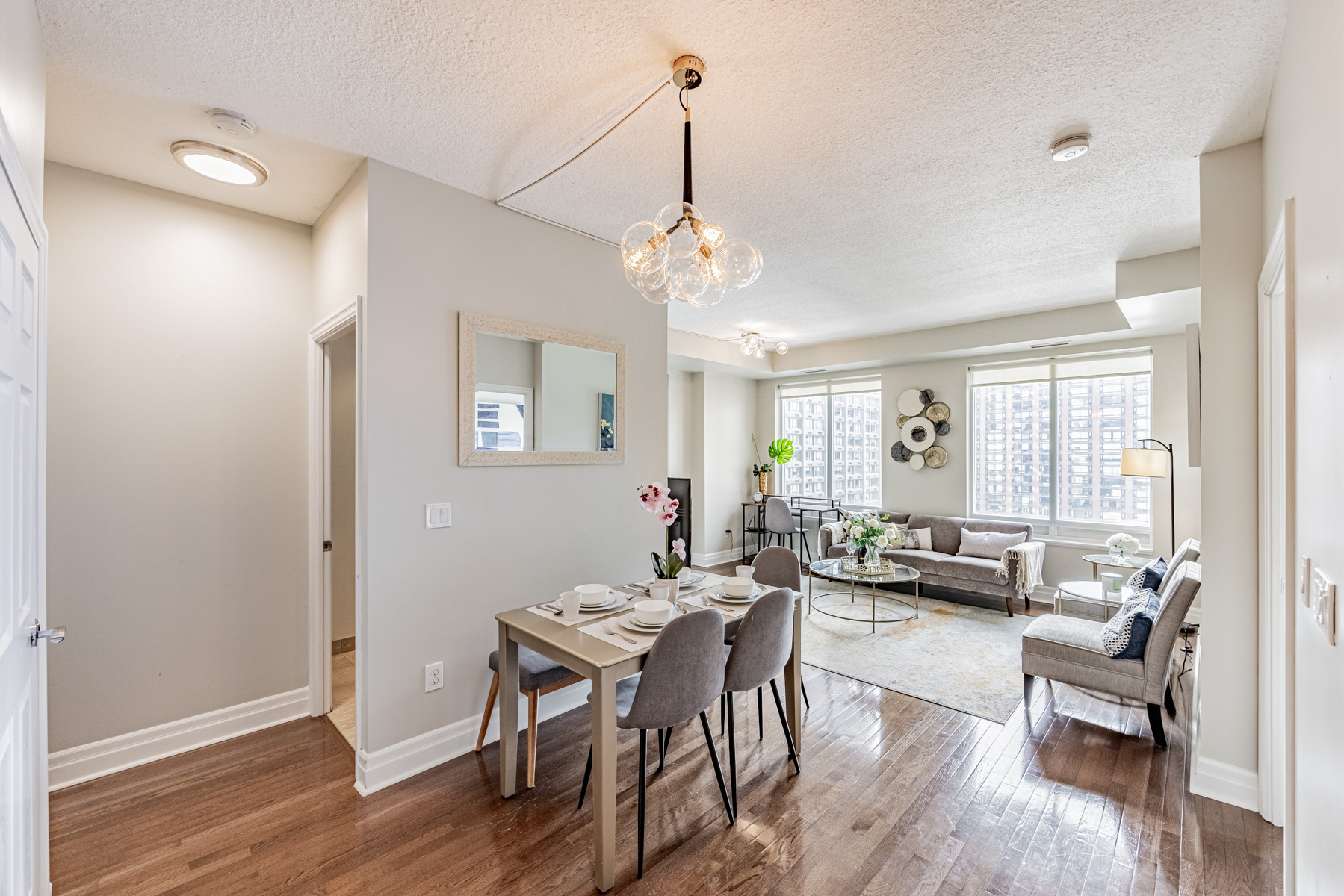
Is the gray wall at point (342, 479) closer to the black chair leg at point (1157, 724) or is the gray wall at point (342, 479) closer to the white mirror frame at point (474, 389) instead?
the white mirror frame at point (474, 389)

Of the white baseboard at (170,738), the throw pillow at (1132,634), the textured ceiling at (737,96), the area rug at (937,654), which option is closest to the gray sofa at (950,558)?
the area rug at (937,654)

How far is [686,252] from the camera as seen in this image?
1.93 metres

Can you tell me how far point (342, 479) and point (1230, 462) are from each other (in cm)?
442

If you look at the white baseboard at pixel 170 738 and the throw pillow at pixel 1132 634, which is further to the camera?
the throw pillow at pixel 1132 634

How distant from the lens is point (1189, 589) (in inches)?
101

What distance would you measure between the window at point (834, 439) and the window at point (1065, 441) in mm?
1125

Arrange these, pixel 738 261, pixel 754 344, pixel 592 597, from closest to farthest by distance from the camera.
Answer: pixel 738 261
pixel 592 597
pixel 754 344

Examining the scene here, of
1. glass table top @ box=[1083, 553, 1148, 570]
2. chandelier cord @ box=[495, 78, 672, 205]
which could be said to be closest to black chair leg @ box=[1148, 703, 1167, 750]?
glass table top @ box=[1083, 553, 1148, 570]

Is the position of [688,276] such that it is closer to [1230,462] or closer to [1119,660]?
[1230,462]

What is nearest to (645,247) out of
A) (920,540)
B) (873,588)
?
(873,588)

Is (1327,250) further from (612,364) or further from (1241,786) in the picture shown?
(612,364)

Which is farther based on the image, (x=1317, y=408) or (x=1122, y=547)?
(x=1122, y=547)

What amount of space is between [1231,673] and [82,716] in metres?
4.66

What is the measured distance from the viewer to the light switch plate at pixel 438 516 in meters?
2.53
